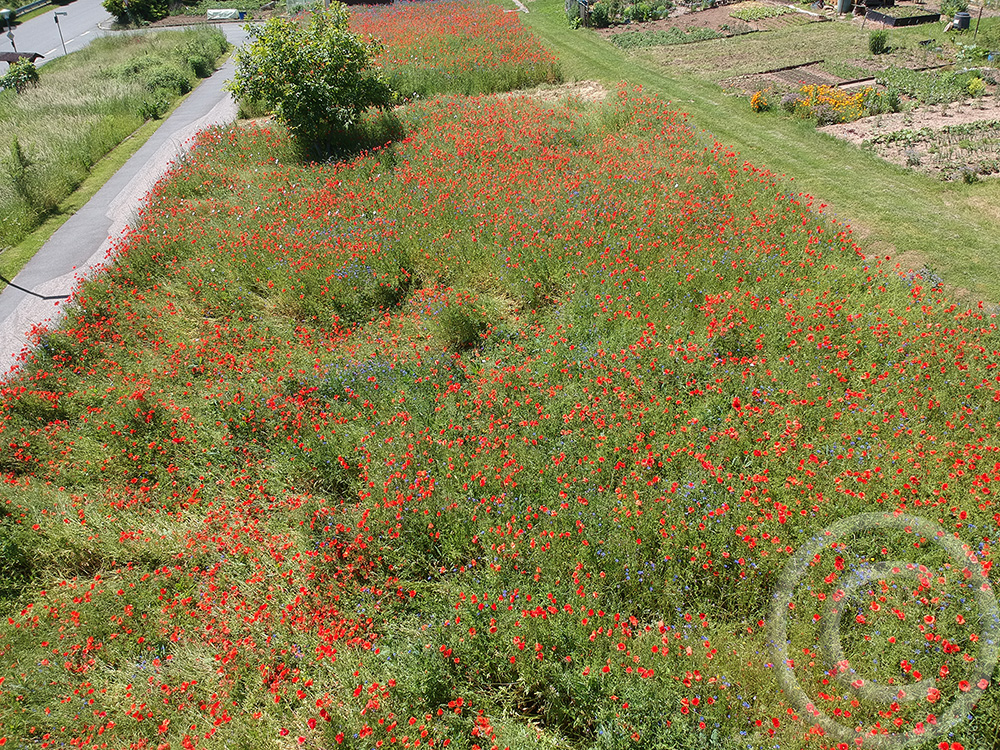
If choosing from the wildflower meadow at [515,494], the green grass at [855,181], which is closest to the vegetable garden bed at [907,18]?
the green grass at [855,181]

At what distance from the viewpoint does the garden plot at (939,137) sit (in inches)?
413

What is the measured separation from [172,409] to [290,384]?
1353 mm

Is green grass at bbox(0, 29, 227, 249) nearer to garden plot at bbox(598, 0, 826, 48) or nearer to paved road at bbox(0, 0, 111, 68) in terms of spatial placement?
paved road at bbox(0, 0, 111, 68)

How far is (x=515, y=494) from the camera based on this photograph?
525cm

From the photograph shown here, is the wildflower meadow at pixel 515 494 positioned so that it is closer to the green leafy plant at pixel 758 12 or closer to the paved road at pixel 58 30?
the green leafy plant at pixel 758 12

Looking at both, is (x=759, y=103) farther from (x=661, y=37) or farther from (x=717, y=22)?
(x=717, y=22)

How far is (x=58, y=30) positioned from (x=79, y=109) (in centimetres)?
2524

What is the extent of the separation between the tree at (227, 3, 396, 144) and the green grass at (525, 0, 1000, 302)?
7953mm

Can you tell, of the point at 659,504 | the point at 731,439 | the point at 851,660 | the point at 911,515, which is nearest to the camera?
the point at 851,660

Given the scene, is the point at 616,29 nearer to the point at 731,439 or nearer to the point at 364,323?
the point at 364,323

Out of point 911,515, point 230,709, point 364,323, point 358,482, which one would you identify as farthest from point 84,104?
Answer: point 911,515

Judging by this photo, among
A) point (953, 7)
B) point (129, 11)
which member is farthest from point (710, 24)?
point (129, 11)

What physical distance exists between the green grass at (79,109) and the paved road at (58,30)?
483cm

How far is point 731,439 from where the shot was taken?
17.9 feet
